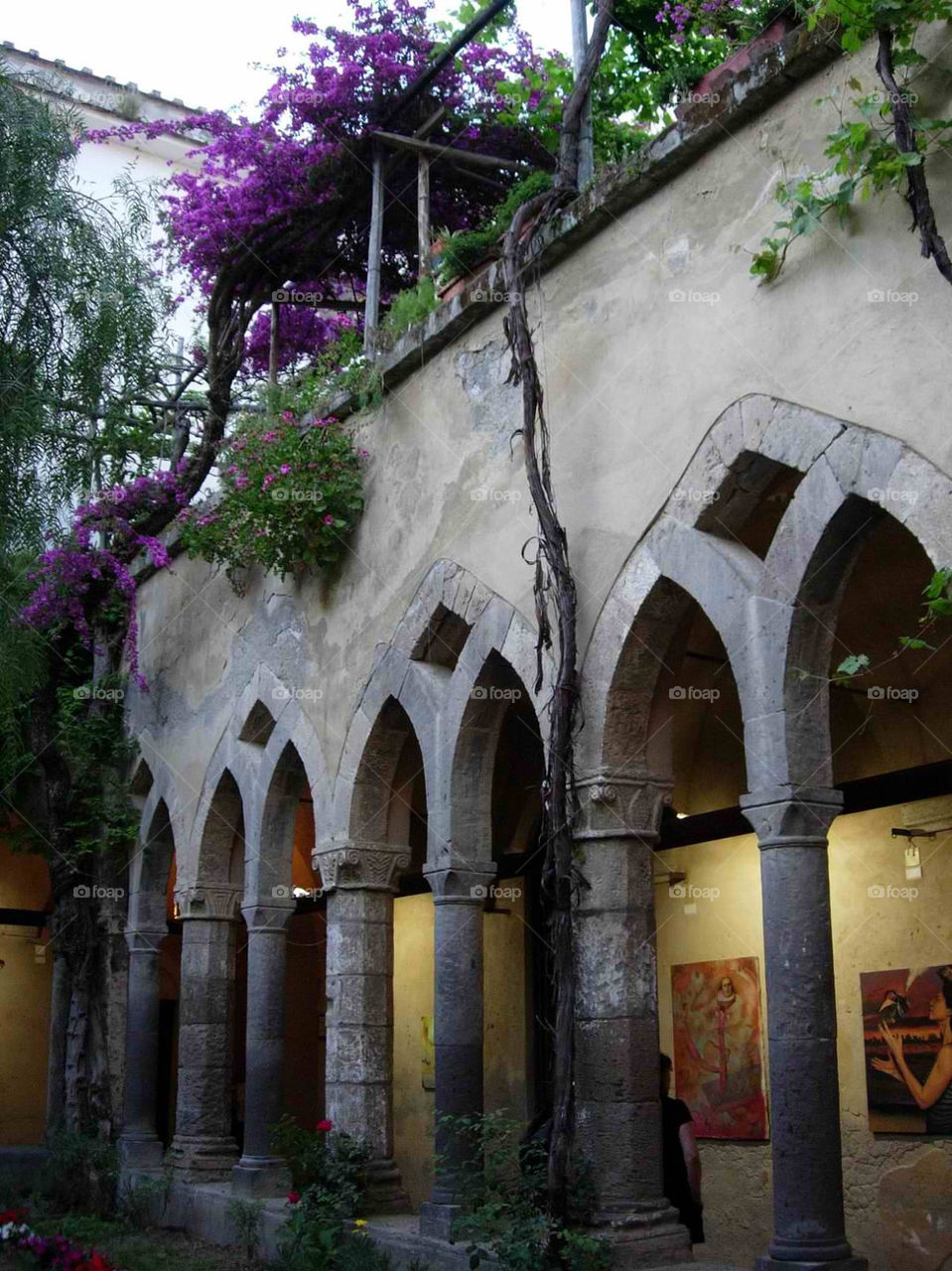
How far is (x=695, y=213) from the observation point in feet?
20.8

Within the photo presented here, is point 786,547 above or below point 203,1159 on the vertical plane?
above

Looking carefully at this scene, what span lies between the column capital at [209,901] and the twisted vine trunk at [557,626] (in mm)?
4242

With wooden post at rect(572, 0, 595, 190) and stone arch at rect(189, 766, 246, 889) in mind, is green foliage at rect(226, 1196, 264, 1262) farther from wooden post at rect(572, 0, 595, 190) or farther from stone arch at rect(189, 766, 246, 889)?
wooden post at rect(572, 0, 595, 190)

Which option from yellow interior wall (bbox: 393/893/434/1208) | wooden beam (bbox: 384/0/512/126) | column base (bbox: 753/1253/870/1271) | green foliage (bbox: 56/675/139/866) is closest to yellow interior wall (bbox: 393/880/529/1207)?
yellow interior wall (bbox: 393/893/434/1208)

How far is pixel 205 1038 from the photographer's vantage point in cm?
1000

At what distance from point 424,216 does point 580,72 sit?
1.83m

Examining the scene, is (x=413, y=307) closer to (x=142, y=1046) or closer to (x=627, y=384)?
(x=627, y=384)

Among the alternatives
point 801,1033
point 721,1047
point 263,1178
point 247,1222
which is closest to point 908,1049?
point 721,1047

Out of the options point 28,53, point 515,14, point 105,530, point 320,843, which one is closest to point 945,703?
point 320,843

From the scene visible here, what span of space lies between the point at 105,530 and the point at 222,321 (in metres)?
1.97

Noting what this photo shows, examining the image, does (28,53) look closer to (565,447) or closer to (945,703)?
(565,447)

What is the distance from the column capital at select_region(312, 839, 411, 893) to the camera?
8336 mm

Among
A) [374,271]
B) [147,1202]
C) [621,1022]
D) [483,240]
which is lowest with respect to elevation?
[147,1202]

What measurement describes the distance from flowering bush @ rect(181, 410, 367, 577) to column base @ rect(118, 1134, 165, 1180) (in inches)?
175
